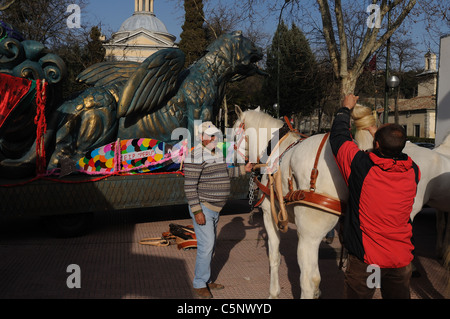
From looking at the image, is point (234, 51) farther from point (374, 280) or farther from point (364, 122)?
point (374, 280)

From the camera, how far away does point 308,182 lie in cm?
378

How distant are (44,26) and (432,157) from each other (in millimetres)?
22492

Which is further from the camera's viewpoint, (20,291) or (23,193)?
(23,193)

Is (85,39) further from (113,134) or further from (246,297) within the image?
(246,297)

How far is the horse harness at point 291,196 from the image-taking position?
3.63m

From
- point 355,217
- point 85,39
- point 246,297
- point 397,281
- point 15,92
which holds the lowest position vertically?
point 246,297

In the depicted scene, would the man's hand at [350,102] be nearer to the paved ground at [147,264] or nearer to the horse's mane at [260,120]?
the horse's mane at [260,120]

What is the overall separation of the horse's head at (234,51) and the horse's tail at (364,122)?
6.18 m

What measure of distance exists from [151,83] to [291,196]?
5365 mm

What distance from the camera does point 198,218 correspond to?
4637 mm

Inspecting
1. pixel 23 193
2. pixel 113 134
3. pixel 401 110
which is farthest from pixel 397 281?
pixel 401 110

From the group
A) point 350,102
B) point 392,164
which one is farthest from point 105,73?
point 392,164

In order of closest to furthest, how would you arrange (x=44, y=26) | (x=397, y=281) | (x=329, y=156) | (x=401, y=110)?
1. (x=397, y=281)
2. (x=329, y=156)
3. (x=44, y=26)
4. (x=401, y=110)

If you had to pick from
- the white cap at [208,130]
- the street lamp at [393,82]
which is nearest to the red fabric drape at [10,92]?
the white cap at [208,130]
